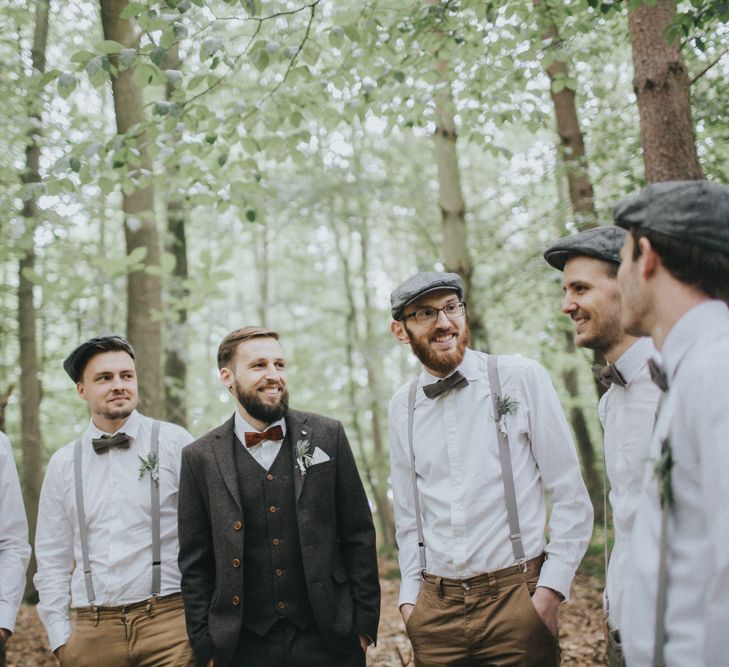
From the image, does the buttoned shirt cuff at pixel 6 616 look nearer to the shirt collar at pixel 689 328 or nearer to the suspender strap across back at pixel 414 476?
the suspender strap across back at pixel 414 476

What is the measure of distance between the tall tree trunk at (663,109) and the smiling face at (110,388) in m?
3.51

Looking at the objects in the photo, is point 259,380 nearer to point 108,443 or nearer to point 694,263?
point 108,443

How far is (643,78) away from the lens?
4.21 meters

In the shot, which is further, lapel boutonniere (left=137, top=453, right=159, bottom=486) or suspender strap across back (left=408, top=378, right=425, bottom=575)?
lapel boutonniere (left=137, top=453, right=159, bottom=486)

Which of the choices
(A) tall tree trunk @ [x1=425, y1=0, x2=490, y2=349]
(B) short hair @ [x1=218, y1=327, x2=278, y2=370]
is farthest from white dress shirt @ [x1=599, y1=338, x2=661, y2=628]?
(A) tall tree trunk @ [x1=425, y1=0, x2=490, y2=349]

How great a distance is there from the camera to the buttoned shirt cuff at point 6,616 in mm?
3965

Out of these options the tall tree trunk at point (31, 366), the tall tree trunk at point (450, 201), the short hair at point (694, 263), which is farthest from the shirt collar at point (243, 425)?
the tall tree trunk at point (31, 366)

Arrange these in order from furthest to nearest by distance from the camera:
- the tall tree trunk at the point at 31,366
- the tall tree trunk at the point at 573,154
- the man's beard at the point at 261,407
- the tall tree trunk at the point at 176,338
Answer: the tall tree trunk at the point at 176,338 → the tall tree trunk at the point at 31,366 → the tall tree trunk at the point at 573,154 → the man's beard at the point at 261,407

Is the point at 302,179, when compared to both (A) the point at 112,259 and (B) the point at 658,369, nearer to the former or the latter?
(A) the point at 112,259

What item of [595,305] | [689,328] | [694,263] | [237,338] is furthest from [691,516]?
[237,338]

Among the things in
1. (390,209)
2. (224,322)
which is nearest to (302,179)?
(390,209)

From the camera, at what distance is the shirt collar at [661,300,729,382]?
1915mm

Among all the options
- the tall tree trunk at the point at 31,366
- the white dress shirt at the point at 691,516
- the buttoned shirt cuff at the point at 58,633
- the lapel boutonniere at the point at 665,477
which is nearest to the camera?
the white dress shirt at the point at 691,516

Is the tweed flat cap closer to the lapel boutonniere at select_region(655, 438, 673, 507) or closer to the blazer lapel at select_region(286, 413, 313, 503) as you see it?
the blazer lapel at select_region(286, 413, 313, 503)
